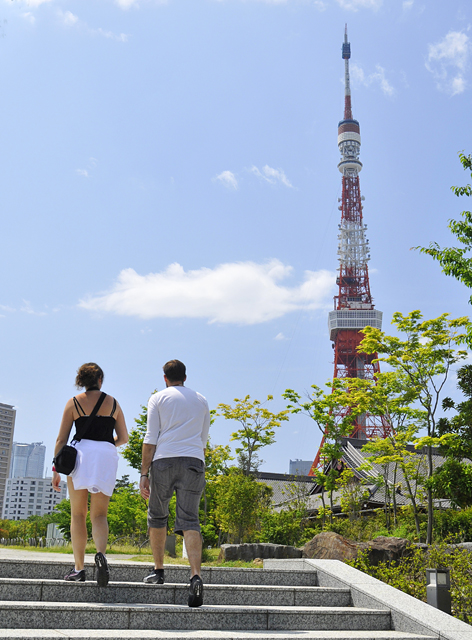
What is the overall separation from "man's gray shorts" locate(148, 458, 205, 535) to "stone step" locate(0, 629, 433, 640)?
2.25 ft

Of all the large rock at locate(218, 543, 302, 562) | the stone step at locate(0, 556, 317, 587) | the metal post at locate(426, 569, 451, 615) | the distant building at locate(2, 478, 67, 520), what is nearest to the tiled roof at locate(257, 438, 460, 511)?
the large rock at locate(218, 543, 302, 562)

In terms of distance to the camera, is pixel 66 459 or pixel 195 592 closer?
pixel 195 592

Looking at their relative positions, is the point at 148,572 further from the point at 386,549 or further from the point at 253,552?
the point at 386,549

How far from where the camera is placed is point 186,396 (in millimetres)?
3947

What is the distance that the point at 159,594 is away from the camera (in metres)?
3.85

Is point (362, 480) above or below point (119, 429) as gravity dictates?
below

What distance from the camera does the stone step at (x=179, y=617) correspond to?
3.19 meters

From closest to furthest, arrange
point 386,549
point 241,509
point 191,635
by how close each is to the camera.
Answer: point 191,635 → point 386,549 → point 241,509

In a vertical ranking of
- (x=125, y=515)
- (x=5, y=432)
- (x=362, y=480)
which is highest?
(x=5, y=432)

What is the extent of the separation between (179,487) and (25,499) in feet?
536

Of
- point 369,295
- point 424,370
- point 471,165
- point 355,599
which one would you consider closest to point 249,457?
point 424,370

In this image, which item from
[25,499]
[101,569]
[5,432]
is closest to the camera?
[101,569]

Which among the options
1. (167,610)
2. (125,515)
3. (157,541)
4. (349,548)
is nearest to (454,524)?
(349,548)

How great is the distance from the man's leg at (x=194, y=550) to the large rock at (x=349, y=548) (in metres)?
4.08
